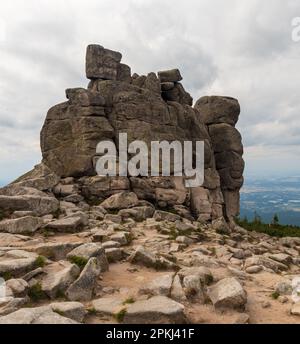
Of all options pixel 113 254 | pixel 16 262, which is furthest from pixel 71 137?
pixel 16 262

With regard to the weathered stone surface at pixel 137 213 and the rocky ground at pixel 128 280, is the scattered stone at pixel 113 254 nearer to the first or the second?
the rocky ground at pixel 128 280

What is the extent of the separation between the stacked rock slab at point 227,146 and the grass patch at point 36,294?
152 feet

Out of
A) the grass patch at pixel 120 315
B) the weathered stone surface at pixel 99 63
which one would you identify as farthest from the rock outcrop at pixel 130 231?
the weathered stone surface at pixel 99 63

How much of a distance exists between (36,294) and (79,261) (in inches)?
122

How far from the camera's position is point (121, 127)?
136 ft

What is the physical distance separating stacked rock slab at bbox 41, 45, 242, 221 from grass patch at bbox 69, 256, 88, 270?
19.9 m

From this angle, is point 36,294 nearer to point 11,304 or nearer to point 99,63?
point 11,304

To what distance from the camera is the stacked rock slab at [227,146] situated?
56906 mm

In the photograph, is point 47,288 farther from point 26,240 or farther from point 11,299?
point 26,240

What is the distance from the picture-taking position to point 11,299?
10.9 metres

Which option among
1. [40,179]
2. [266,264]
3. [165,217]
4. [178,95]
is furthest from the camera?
[178,95]

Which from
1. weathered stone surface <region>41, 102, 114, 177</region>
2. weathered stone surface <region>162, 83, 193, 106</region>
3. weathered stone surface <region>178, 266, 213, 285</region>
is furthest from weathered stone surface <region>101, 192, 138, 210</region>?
weathered stone surface <region>162, 83, 193, 106</region>

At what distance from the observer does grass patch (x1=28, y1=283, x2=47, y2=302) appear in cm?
1177

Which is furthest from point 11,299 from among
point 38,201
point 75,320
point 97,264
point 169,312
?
point 38,201
